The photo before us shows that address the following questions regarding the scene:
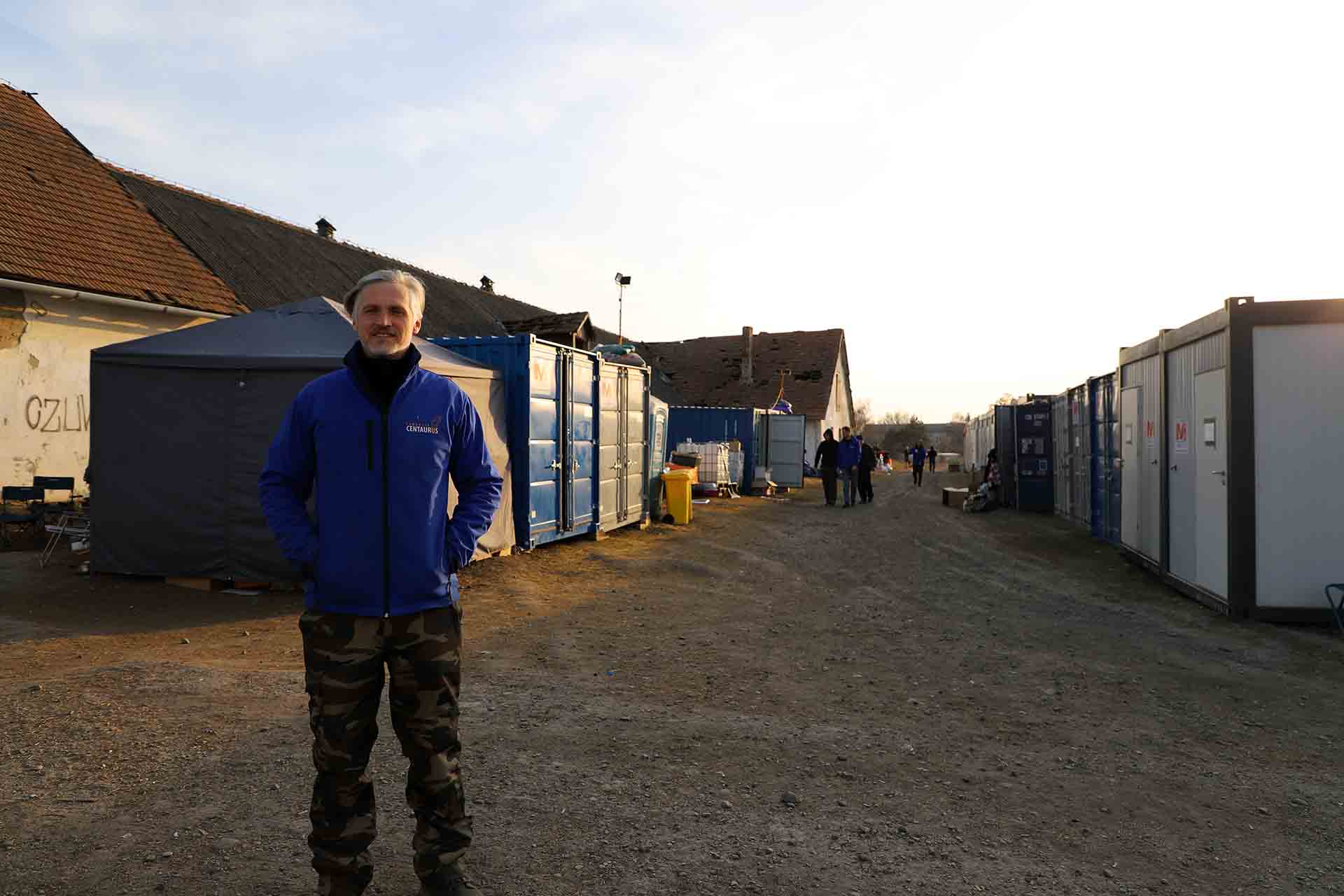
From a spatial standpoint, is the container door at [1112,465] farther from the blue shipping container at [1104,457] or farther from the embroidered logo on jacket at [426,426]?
the embroidered logo on jacket at [426,426]

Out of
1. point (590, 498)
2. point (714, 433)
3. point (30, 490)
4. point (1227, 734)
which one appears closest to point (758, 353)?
point (714, 433)

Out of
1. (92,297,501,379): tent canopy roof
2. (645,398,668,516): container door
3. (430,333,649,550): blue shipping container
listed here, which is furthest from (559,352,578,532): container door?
(645,398,668,516): container door

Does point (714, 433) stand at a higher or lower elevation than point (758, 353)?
lower

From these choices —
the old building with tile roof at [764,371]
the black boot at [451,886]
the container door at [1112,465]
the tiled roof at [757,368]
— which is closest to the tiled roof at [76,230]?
the black boot at [451,886]

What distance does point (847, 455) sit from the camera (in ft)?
71.5

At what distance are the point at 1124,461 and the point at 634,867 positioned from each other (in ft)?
35.9

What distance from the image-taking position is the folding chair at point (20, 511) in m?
10.8

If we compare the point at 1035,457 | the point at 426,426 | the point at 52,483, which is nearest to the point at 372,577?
the point at 426,426

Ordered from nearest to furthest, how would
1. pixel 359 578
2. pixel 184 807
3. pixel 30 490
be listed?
pixel 359 578
pixel 184 807
pixel 30 490

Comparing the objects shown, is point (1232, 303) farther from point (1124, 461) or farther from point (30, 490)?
point (30, 490)

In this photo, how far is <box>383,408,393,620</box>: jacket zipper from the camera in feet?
9.04

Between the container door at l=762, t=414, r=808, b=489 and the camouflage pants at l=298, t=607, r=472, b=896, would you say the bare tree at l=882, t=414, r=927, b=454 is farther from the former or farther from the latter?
the camouflage pants at l=298, t=607, r=472, b=896

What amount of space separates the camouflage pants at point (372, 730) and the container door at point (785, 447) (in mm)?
25388

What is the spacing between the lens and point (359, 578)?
275 centimetres
